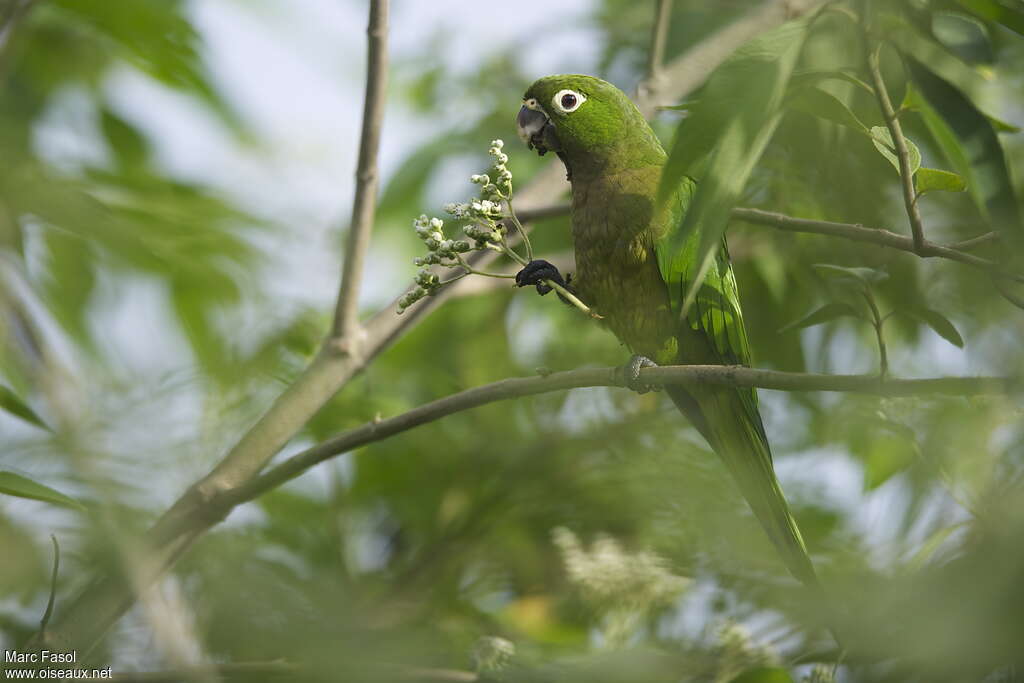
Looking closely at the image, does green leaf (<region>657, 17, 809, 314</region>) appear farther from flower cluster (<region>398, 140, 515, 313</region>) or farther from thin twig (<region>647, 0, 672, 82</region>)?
thin twig (<region>647, 0, 672, 82</region>)

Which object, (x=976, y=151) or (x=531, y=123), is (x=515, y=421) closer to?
(x=531, y=123)

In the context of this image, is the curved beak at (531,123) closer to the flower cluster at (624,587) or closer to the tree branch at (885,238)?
the tree branch at (885,238)

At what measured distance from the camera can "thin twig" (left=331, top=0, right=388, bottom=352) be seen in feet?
5.50

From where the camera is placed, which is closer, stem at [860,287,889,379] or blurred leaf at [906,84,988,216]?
blurred leaf at [906,84,988,216]

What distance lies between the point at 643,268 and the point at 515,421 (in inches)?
27.8

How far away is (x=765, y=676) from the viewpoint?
148 cm

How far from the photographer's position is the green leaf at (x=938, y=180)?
1.16 meters

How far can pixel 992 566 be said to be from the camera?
104 cm

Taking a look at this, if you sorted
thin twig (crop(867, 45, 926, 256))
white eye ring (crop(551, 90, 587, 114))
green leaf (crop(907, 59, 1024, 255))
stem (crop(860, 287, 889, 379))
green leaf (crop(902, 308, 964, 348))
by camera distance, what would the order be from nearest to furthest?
green leaf (crop(907, 59, 1024, 255)) < thin twig (crop(867, 45, 926, 256)) < stem (crop(860, 287, 889, 379)) < green leaf (crop(902, 308, 964, 348)) < white eye ring (crop(551, 90, 587, 114))

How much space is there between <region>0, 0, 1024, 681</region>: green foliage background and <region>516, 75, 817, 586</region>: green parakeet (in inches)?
5.9

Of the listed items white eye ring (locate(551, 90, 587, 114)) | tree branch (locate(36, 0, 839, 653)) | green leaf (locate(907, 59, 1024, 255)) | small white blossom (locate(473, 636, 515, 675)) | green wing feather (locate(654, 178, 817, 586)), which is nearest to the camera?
green leaf (locate(907, 59, 1024, 255))

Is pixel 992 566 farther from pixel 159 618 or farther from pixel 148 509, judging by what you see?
pixel 148 509

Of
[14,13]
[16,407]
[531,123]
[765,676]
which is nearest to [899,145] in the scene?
[765,676]

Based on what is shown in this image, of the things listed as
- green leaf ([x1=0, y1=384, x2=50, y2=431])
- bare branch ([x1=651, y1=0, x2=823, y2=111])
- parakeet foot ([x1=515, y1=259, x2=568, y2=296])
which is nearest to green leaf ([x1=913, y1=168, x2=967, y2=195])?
parakeet foot ([x1=515, y1=259, x2=568, y2=296])
